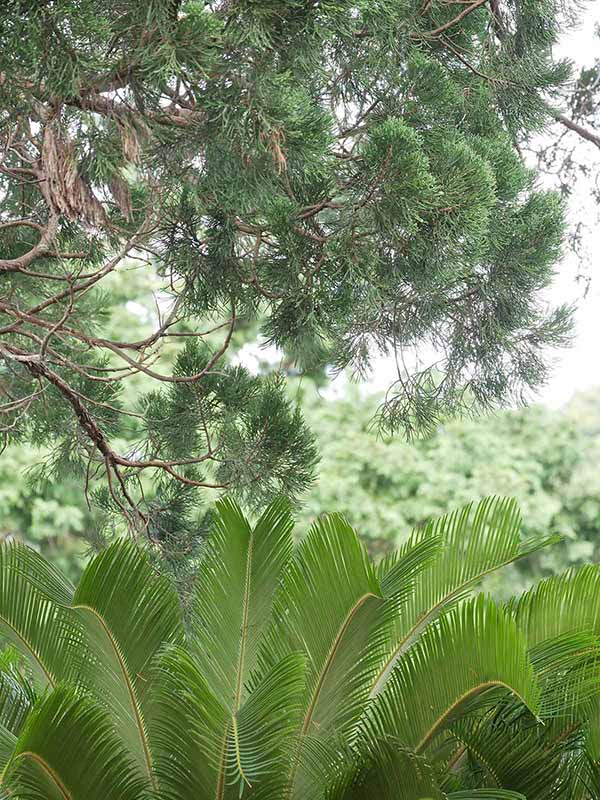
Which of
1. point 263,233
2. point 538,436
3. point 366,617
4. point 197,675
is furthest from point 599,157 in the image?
point 197,675

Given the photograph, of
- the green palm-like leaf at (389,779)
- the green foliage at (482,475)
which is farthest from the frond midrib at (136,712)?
the green foliage at (482,475)

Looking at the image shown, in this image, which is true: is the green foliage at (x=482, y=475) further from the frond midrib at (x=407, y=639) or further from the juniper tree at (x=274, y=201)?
the frond midrib at (x=407, y=639)

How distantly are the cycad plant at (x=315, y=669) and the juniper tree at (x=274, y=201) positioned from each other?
0.38m

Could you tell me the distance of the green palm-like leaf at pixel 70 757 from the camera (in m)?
1.98

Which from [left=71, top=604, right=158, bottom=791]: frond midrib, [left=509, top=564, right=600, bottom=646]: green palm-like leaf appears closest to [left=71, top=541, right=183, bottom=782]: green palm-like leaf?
[left=71, top=604, right=158, bottom=791]: frond midrib

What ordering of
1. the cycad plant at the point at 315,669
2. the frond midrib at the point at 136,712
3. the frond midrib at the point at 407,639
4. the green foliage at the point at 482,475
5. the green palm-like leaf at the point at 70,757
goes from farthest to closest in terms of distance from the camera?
the green foliage at the point at 482,475
the frond midrib at the point at 407,639
the frond midrib at the point at 136,712
the cycad plant at the point at 315,669
the green palm-like leaf at the point at 70,757

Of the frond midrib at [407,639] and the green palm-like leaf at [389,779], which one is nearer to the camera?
the green palm-like leaf at [389,779]

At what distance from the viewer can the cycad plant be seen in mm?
2107

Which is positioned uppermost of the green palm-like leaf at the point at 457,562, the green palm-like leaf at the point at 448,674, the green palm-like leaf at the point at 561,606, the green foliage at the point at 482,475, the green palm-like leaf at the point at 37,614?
the green foliage at the point at 482,475

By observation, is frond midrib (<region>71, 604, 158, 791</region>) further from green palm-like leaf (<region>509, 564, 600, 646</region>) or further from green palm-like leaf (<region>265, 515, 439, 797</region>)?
green palm-like leaf (<region>509, 564, 600, 646</region>)

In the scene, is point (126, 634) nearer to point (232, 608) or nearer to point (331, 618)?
point (232, 608)

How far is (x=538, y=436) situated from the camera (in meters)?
7.79

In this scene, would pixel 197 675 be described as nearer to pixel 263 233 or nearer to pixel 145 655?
pixel 145 655

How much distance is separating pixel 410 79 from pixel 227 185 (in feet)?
2.04
